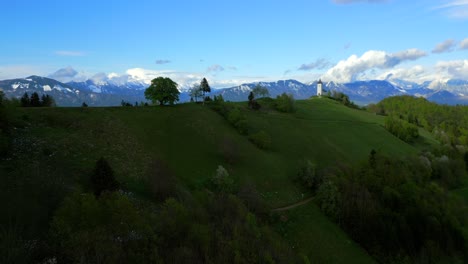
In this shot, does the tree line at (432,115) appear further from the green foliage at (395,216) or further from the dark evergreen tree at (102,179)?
the dark evergreen tree at (102,179)

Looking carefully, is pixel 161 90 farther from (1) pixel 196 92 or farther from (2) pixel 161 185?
(2) pixel 161 185

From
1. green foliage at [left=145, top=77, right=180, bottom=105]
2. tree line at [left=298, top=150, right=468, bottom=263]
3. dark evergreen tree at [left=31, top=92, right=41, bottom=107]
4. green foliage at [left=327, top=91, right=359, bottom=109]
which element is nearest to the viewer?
tree line at [left=298, top=150, right=468, bottom=263]

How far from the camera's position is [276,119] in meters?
94.4

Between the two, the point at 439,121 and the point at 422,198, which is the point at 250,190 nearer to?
the point at 422,198

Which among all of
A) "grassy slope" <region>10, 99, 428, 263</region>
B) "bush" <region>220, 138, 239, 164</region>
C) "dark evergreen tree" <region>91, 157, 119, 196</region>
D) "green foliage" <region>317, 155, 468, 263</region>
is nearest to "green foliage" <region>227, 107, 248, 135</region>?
"grassy slope" <region>10, 99, 428, 263</region>

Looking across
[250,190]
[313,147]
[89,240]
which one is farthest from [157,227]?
[313,147]

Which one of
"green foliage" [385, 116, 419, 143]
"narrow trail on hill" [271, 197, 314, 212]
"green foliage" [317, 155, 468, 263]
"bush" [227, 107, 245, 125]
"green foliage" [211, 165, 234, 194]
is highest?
"bush" [227, 107, 245, 125]

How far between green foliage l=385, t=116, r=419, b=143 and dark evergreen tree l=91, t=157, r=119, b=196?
103238 mm

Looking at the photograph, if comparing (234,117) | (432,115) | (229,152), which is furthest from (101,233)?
(432,115)

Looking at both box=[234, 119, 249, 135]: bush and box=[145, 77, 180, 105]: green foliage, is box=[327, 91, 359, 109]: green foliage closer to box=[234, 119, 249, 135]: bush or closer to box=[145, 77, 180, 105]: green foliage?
box=[234, 119, 249, 135]: bush

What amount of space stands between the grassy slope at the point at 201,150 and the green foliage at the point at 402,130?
2143 centimetres

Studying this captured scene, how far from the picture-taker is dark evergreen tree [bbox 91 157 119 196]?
117 feet

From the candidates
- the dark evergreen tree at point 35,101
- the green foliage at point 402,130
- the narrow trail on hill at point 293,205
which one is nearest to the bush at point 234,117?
the narrow trail on hill at point 293,205

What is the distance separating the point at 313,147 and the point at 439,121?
450 ft
